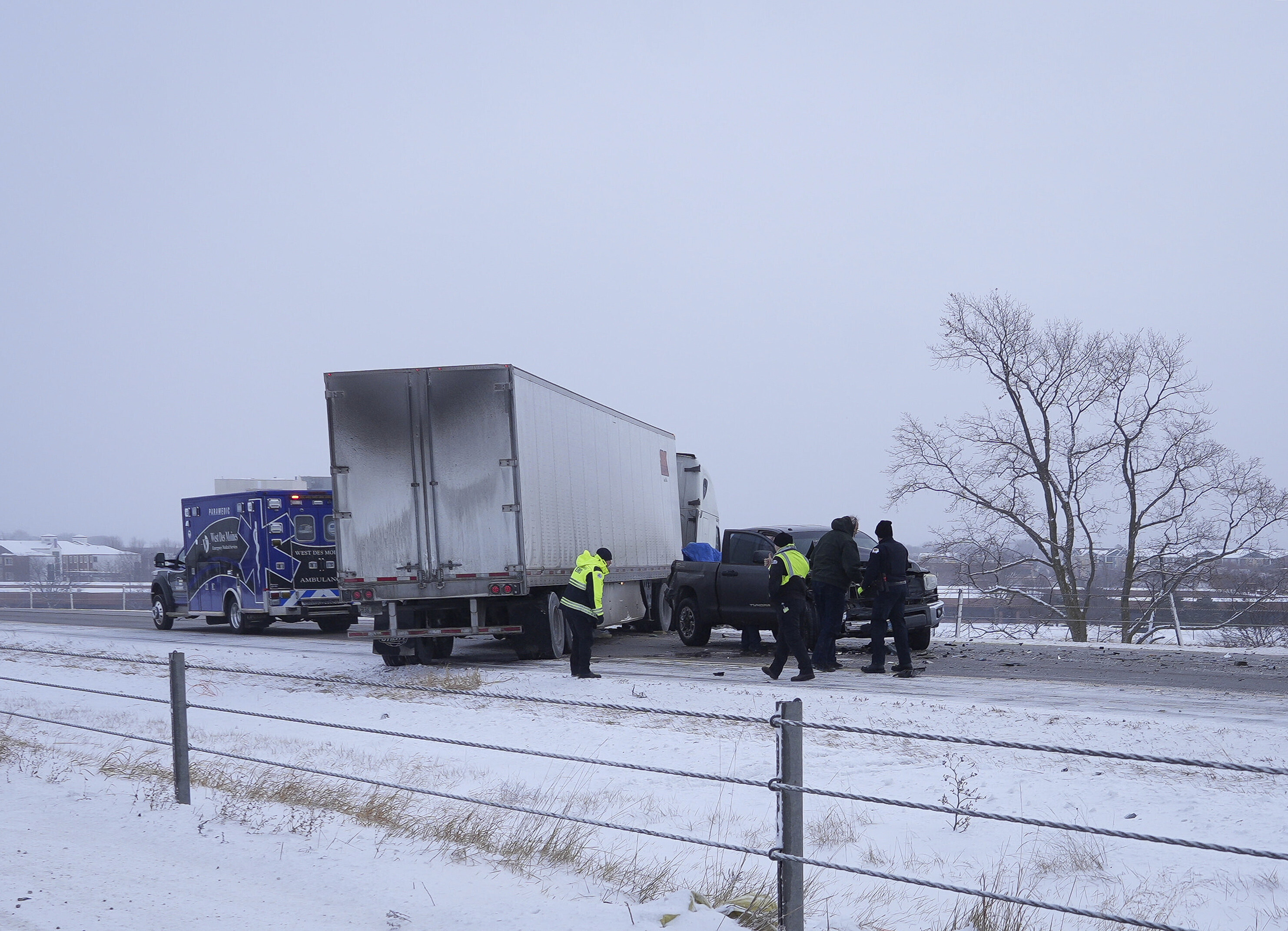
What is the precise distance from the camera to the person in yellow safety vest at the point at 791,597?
41.3 ft

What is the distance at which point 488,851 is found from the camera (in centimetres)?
572

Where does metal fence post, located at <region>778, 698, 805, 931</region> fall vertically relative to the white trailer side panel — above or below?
below

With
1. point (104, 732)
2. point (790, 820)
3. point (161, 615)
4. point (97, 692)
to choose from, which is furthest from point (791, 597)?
point (161, 615)

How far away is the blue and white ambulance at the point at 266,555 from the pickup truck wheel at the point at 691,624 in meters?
7.79

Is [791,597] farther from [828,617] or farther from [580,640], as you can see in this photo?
[580,640]

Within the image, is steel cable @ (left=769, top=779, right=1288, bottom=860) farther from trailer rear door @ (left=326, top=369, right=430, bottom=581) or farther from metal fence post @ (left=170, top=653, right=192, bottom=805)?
trailer rear door @ (left=326, top=369, right=430, bottom=581)

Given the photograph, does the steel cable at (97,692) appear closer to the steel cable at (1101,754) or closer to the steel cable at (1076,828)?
the steel cable at (1076,828)

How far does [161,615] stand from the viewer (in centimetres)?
2692

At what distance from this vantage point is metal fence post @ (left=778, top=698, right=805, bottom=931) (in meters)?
4.09

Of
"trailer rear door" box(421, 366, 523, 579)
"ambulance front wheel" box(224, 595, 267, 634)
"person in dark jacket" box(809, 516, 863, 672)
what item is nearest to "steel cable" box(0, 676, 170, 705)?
"trailer rear door" box(421, 366, 523, 579)

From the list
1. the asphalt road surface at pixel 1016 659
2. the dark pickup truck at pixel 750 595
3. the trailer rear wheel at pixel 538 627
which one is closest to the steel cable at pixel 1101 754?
the asphalt road surface at pixel 1016 659

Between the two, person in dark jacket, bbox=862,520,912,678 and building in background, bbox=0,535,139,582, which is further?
building in background, bbox=0,535,139,582

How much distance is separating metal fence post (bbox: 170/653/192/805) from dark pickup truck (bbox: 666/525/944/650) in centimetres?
949

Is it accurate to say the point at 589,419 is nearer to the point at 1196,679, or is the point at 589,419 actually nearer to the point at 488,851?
the point at 1196,679
